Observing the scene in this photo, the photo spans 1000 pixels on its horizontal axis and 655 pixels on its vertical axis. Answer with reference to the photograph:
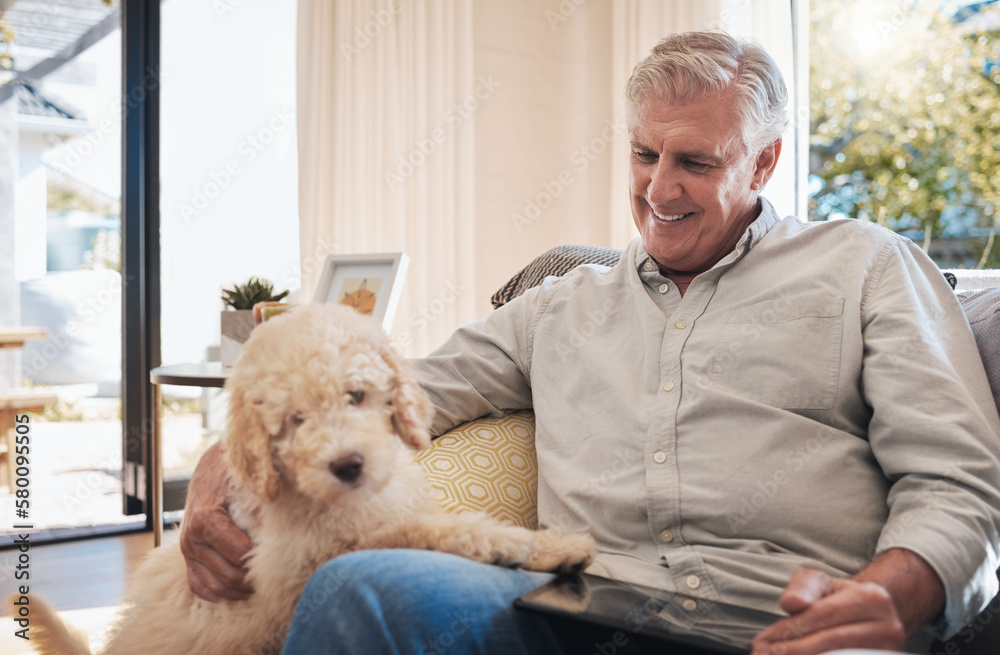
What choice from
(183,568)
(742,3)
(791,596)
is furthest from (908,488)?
(742,3)

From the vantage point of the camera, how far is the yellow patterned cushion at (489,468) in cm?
123

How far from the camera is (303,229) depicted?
3.33 meters

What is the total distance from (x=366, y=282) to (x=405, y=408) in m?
1.56

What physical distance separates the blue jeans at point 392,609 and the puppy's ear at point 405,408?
5.1 inches

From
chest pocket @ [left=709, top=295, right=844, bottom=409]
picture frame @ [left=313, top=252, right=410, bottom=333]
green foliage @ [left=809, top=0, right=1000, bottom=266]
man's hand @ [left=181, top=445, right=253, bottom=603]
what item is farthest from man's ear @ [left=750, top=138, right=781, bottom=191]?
green foliage @ [left=809, top=0, right=1000, bottom=266]

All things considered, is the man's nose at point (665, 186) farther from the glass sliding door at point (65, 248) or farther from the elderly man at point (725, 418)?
the glass sliding door at point (65, 248)

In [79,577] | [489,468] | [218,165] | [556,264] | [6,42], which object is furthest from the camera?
[218,165]

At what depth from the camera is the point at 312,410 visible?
2.60 ft

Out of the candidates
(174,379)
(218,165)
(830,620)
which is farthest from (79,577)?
(830,620)

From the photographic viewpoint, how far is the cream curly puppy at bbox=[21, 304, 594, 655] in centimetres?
79

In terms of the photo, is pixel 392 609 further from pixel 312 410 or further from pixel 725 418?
pixel 725 418

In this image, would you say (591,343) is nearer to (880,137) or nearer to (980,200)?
(980,200)

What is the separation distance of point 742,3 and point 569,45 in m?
0.97

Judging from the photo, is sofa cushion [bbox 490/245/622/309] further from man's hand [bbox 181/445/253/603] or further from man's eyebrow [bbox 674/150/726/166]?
man's hand [bbox 181/445/253/603]
